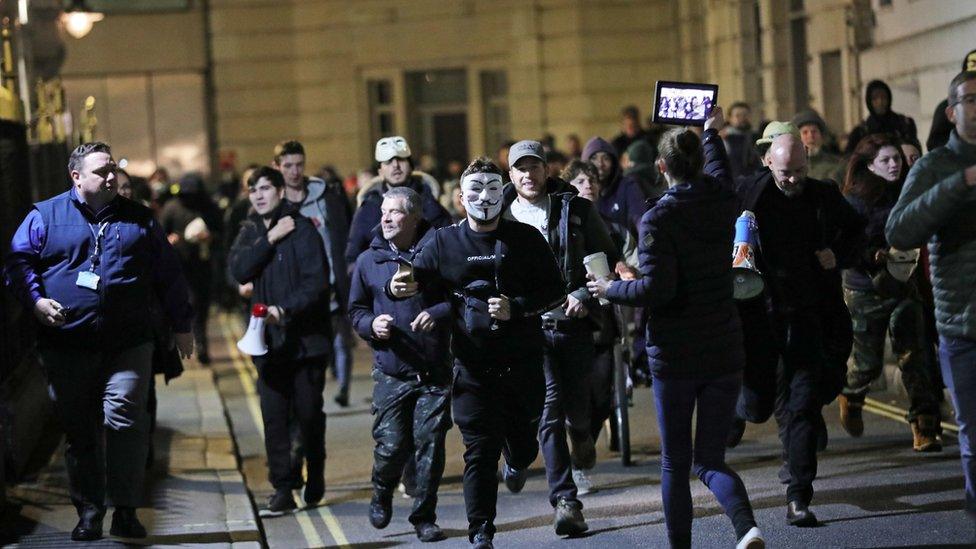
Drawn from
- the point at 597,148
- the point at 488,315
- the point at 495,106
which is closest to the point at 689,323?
the point at 488,315

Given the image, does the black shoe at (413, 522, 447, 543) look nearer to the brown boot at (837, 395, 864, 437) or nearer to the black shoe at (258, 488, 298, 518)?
the black shoe at (258, 488, 298, 518)

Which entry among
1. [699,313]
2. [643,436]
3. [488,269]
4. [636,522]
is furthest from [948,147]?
[643,436]

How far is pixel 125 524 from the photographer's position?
31.8ft

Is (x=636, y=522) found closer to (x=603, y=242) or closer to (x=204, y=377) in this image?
(x=603, y=242)

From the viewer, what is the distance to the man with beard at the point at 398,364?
32.2 feet

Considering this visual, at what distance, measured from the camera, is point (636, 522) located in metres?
9.69

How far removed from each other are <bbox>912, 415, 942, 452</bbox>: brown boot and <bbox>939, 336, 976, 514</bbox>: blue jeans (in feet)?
10.8

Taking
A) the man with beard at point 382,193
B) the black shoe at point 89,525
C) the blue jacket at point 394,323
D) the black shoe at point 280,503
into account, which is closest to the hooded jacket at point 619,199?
the man with beard at point 382,193

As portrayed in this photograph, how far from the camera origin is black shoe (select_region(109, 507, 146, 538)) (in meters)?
9.67

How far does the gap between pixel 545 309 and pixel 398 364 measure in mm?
1476

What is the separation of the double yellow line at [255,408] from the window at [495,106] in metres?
6.19

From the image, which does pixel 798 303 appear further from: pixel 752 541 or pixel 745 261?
pixel 752 541

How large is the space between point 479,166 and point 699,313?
141cm

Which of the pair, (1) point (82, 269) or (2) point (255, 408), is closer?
(1) point (82, 269)
